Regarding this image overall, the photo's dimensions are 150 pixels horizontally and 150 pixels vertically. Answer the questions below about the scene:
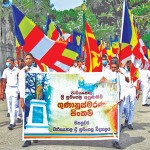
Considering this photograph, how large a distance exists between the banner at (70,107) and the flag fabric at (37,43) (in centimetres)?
94

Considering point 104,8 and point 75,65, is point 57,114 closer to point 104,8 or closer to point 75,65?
point 75,65

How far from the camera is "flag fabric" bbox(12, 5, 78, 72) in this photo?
24.7 ft

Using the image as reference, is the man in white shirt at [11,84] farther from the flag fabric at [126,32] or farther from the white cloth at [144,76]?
the white cloth at [144,76]

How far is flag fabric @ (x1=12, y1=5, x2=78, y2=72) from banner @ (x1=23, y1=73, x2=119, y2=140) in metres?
0.94

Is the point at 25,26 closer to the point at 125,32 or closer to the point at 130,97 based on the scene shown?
the point at 125,32

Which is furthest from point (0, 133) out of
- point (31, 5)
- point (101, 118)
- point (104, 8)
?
point (104, 8)

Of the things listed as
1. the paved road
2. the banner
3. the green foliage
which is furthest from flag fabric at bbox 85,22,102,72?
the green foliage

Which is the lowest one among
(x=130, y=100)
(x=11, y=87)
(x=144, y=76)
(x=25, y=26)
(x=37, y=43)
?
(x=130, y=100)

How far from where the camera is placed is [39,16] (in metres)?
45.6

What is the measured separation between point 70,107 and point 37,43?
160cm

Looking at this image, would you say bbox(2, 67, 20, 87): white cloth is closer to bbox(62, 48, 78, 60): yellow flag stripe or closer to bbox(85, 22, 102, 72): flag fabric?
bbox(62, 48, 78, 60): yellow flag stripe

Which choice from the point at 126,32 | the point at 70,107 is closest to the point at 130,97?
the point at 126,32

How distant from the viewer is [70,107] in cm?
718

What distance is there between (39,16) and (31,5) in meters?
8.28
